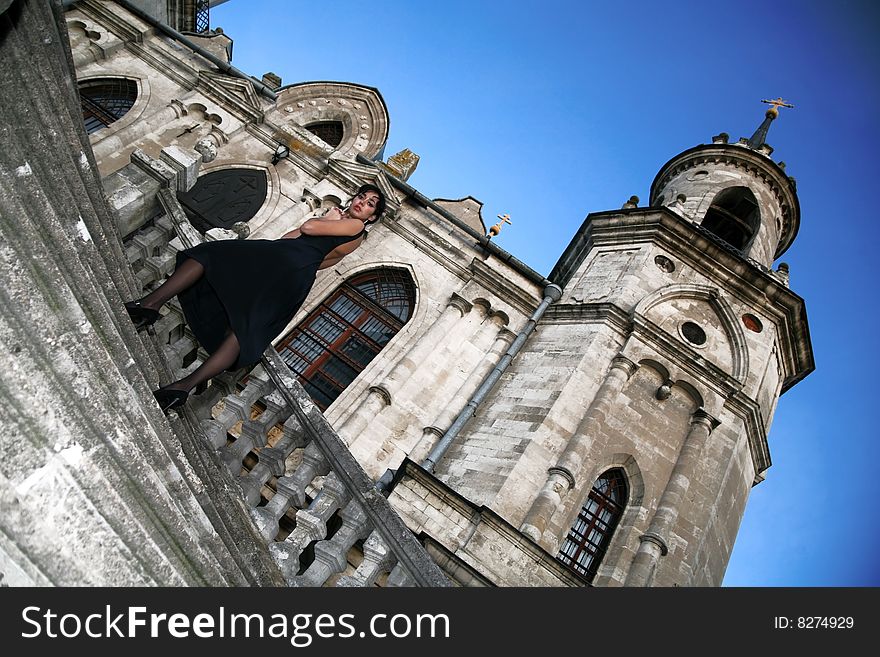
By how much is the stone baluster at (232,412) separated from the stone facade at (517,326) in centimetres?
143

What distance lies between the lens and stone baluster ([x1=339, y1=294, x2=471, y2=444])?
450 inches

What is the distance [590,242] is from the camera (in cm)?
1600

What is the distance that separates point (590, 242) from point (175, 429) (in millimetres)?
12262

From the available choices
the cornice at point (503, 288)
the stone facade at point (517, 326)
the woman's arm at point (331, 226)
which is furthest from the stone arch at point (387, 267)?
the woman's arm at point (331, 226)

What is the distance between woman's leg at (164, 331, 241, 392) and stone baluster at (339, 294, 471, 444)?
5.36 metres

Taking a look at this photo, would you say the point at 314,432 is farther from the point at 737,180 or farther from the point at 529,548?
the point at 737,180

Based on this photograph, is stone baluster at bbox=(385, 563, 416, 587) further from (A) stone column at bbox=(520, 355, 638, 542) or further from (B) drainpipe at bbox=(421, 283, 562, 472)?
(B) drainpipe at bbox=(421, 283, 562, 472)

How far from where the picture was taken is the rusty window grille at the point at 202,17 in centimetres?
2261

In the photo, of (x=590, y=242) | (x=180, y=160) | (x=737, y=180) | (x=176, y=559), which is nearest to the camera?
(x=176, y=559)

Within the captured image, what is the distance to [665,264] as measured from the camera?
1478cm

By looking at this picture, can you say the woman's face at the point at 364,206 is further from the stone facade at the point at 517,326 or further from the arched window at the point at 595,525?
the arched window at the point at 595,525

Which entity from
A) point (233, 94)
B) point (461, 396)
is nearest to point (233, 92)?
point (233, 94)

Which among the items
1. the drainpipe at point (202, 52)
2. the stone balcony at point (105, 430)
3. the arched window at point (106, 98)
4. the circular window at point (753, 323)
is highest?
the circular window at point (753, 323)

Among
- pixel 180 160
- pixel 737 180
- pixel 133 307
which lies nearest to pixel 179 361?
pixel 133 307
